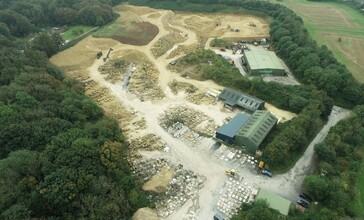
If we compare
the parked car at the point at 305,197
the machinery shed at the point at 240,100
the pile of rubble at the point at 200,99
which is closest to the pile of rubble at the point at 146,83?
the pile of rubble at the point at 200,99

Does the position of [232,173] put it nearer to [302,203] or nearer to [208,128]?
[302,203]

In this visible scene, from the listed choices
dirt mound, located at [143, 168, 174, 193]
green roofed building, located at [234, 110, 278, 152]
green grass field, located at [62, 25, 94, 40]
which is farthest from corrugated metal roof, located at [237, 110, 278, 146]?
green grass field, located at [62, 25, 94, 40]

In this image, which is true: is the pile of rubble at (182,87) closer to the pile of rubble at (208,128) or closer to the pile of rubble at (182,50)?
the pile of rubble at (208,128)

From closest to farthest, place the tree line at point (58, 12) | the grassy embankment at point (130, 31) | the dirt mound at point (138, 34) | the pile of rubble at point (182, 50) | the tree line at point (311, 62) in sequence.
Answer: the tree line at point (311, 62) → the pile of rubble at point (182, 50) → the dirt mound at point (138, 34) → the grassy embankment at point (130, 31) → the tree line at point (58, 12)

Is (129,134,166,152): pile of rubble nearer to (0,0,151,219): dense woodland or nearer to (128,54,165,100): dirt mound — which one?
(0,0,151,219): dense woodland

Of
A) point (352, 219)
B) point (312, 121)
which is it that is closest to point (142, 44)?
point (312, 121)

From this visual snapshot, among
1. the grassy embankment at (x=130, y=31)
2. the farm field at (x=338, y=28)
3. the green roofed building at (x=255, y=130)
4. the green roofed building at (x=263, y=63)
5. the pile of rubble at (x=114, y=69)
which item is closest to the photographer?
the green roofed building at (x=255, y=130)

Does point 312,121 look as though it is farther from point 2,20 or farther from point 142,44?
point 2,20
